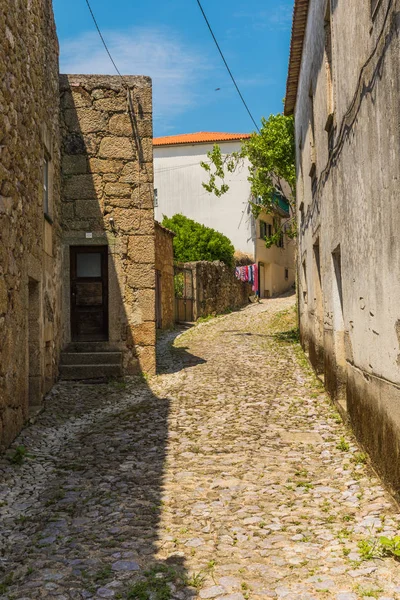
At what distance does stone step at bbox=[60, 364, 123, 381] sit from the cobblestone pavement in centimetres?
124

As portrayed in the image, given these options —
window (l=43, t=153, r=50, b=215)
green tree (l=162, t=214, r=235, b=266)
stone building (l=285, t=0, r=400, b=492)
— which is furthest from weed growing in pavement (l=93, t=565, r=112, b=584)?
green tree (l=162, t=214, r=235, b=266)

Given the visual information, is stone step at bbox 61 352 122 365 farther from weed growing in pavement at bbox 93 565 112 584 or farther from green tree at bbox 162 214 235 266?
green tree at bbox 162 214 235 266

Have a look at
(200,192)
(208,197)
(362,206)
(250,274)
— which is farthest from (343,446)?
(200,192)

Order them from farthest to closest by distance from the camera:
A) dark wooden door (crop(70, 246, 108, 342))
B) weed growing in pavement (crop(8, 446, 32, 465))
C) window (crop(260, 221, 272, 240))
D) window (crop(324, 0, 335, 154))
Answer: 1. window (crop(260, 221, 272, 240))
2. dark wooden door (crop(70, 246, 108, 342))
3. window (crop(324, 0, 335, 154))
4. weed growing in pavement (crop(8, 446, 32, 465))

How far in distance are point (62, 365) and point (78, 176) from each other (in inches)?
124

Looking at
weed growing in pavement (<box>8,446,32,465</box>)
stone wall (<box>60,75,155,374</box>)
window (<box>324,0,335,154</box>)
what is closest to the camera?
A: weed growing in pavement (<box>8,446,32,465</box>)

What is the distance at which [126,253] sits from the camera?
35.3 feet

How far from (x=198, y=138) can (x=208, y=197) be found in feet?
14.4

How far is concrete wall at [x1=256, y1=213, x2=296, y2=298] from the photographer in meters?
32.1

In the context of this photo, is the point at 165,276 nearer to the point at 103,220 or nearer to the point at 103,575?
the point at 103,220

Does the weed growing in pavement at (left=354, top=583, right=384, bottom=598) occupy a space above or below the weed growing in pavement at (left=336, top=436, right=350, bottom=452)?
below

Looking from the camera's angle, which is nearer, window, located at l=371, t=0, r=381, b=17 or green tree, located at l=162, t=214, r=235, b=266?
window, located at l=371, t=0, r=381, b=17

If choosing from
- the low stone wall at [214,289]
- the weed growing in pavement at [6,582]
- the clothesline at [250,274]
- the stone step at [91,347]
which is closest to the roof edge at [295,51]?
the stone step at [91,347]

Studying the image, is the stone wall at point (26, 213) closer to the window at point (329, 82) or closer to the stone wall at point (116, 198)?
the stone wall at point (116, 198)
